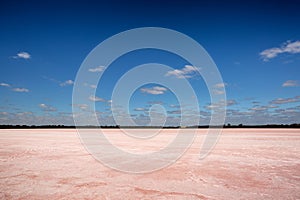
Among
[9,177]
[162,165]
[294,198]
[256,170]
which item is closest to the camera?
[294,198]

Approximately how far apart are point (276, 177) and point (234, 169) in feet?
4.48

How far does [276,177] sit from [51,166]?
7330 mm

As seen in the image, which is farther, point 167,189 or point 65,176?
point 65,176

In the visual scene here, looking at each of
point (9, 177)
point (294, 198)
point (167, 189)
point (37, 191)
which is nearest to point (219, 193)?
point (167, 189)

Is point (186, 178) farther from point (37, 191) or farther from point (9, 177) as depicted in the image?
point (9, 177)

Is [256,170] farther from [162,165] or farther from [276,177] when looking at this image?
[162,165]

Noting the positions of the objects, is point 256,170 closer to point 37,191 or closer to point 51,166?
point 37,191

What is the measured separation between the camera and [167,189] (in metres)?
4.95

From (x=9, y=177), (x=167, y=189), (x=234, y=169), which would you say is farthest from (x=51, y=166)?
(x=234, y=169)

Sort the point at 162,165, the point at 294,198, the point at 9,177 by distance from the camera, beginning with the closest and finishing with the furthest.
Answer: the point at 294,198 → the point at 9,177 → the point at 162,165

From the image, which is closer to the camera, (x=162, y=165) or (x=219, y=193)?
(x=219, y=193)

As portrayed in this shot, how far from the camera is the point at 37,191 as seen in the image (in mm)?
4691

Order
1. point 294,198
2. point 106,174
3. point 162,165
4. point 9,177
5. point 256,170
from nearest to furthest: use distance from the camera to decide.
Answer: point 294,198 < point 9,177 < point 106,174 < point 256,170 < point 162,165

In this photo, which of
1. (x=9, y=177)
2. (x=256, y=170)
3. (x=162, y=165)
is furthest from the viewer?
(x=162, y=165)
